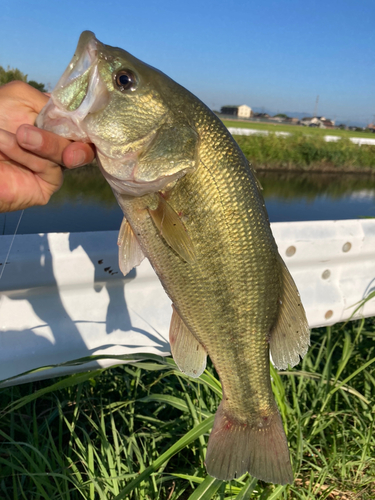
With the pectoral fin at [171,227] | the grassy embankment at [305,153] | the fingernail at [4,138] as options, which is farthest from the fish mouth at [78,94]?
the grassy embankment at [305,153]

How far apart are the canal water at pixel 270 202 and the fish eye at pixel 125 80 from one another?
1.85m

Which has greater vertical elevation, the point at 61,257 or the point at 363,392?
the point at 61,257

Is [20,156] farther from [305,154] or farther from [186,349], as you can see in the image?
[305,154]

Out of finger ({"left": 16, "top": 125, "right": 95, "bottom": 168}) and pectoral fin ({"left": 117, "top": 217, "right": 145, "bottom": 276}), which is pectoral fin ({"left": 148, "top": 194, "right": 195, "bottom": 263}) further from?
finger ({"left": 16, "top": 125, "right": 95, "bottom": 168})

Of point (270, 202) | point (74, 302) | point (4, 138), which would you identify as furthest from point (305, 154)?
point (4, 138)

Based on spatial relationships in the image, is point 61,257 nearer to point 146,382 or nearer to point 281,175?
point 146,382

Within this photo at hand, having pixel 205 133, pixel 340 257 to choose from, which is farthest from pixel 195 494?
pixel 340 257

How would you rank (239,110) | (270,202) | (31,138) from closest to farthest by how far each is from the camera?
(31,138)
(270,202)
(239,110)

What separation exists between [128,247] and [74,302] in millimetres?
743

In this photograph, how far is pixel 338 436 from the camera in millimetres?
2207

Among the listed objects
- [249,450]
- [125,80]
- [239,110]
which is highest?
[239,110]

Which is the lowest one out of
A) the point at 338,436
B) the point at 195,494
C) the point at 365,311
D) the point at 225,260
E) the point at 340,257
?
the point at 338,436

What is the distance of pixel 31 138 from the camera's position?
1205mm

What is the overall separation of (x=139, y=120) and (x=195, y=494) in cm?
151
